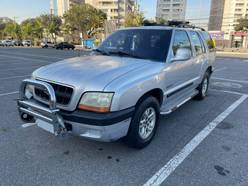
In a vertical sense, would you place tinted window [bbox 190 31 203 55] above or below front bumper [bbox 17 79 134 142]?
above

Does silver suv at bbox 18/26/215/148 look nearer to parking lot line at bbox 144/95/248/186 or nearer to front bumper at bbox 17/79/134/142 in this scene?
front bumper at bbox 17/79/134/142

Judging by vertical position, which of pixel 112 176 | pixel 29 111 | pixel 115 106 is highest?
pixel 115 106

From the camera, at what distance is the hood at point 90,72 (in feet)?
8.46

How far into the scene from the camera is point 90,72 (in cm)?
283

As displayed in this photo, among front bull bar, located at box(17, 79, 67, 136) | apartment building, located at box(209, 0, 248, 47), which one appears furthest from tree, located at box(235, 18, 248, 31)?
front bull bar, located at box(17, 79, 67, 136)

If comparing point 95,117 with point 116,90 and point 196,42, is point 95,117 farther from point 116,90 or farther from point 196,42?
point 196,42

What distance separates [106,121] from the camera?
8.11 ft

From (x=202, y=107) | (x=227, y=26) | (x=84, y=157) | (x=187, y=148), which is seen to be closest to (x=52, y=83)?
(x=84, y=157)

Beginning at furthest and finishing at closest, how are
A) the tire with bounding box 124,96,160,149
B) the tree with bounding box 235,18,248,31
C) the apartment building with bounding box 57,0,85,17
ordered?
the apartment building with bounding box 57,0,85,17 < the tree with bounding box 235,18,248,31 < the tire with bounding box 124,96,160,149

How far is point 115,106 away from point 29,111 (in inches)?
50.3

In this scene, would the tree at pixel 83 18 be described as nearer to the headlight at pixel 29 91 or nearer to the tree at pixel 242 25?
the tree at pixel 242 25

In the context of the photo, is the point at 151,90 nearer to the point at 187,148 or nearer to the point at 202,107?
the point at 187,148

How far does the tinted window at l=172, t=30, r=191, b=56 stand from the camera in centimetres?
381

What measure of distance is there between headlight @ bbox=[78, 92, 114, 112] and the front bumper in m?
0.06
